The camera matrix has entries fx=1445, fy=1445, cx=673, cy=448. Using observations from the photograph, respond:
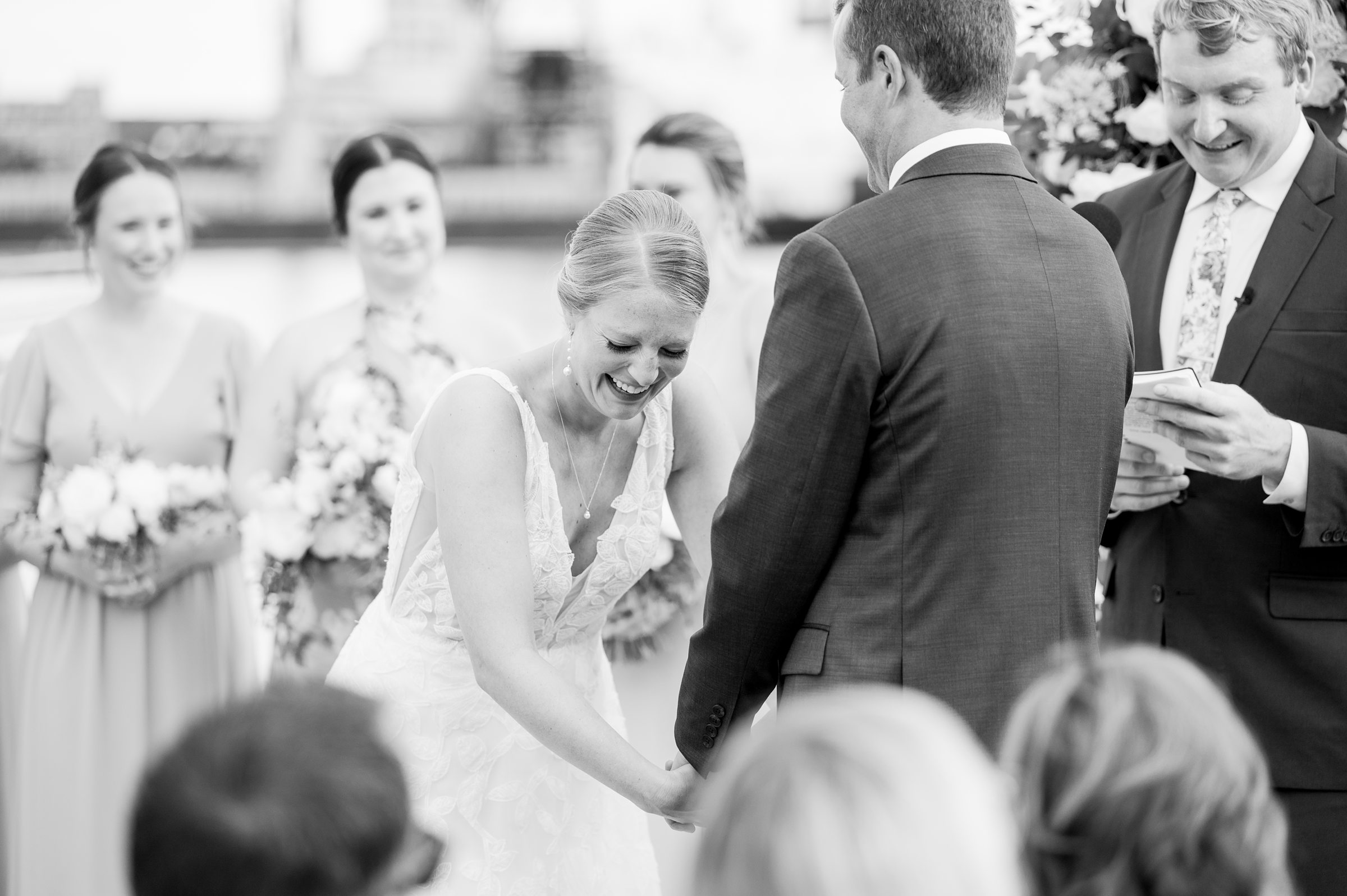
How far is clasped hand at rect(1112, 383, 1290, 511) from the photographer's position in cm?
257

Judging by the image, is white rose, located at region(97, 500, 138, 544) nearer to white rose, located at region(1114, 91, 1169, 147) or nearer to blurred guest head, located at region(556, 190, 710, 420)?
blurred guest head, located at region(556, 190, 710, 420)

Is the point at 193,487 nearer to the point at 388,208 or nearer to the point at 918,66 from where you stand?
the point at 388,208

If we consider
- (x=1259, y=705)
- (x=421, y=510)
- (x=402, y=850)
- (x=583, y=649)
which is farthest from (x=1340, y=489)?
(x=402, y=850)

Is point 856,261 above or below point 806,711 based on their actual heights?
above

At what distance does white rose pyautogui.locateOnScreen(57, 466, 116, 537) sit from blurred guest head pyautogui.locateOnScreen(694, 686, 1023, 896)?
3.33 meters

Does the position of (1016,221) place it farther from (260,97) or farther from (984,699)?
(260,97)

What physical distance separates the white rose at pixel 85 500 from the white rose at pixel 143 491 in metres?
0.04

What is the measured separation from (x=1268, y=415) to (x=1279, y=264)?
A: 365 mm

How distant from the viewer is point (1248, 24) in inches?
108

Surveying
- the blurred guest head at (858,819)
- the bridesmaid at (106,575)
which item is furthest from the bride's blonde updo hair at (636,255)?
the bridesmaid at (106,575)

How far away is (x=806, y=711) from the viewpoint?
1333mm

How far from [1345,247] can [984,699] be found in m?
1.28

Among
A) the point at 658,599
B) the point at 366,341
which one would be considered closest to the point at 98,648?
the point at 366,341

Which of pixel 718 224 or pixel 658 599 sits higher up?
pixel 718 224
